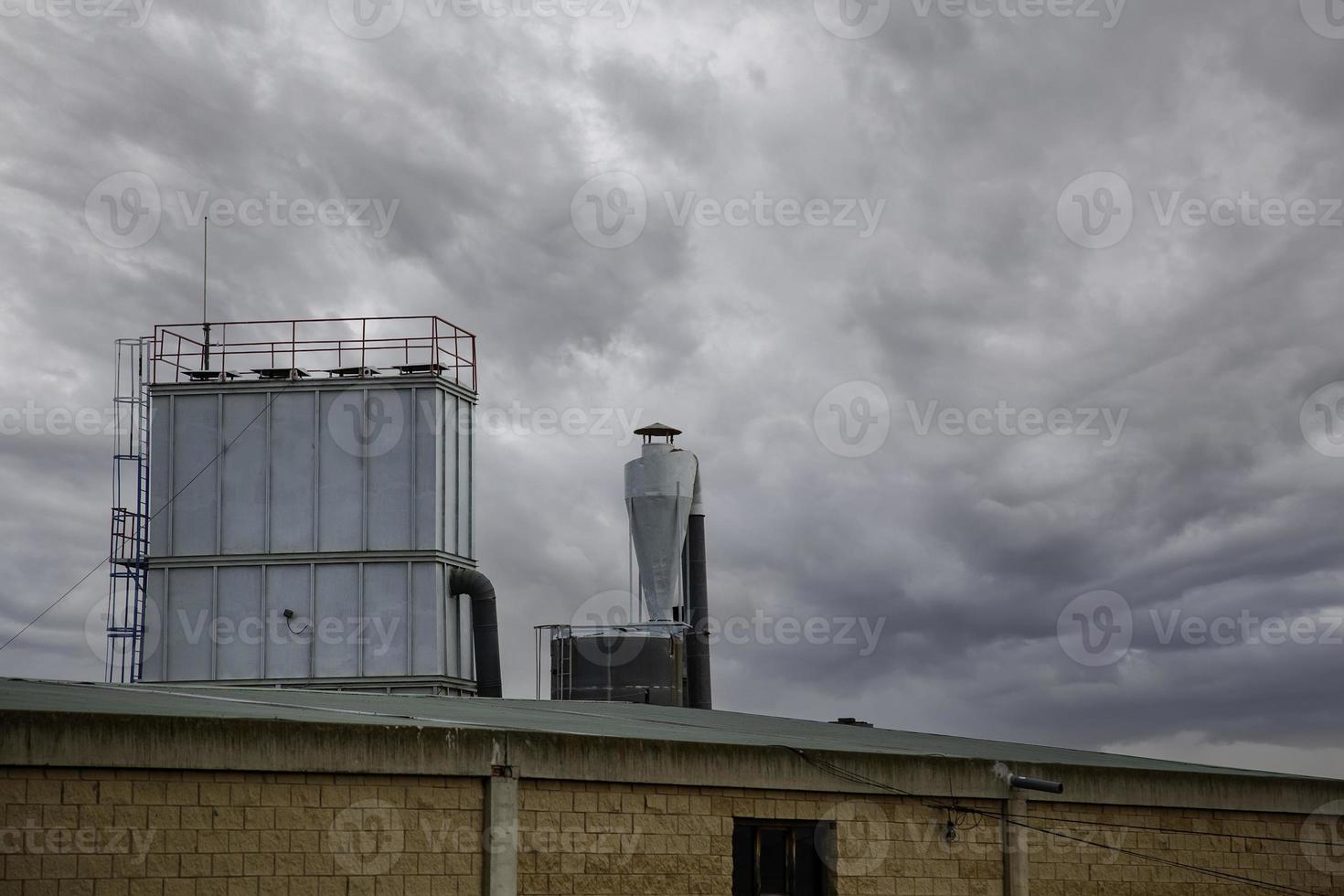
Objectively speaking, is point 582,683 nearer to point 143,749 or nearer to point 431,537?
point 431,537

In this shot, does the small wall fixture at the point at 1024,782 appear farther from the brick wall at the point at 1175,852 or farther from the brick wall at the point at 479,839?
the brick wall at the point at 1175,852

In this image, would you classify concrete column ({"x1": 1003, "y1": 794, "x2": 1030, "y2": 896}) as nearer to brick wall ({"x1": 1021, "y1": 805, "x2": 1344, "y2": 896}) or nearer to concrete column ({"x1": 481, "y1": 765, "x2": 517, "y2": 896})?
brick wall ({"x1": 1021, "y1": 805, "x2": 1344, "y2": 896})

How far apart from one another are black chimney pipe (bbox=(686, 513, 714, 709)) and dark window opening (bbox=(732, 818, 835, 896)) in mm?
14508

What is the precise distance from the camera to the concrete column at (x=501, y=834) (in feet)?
45.2

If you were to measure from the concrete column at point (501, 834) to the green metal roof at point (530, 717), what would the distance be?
1.65 ft

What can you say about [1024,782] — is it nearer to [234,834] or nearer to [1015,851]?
[1015,851]

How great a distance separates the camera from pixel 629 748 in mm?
14805

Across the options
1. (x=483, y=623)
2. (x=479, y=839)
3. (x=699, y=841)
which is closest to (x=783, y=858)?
(x=699, y=841)

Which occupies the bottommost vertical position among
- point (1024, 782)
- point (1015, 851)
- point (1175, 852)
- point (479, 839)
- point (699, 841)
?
point (1175, 852)

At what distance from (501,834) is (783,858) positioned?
341 centimetres

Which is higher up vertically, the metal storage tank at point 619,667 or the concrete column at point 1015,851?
the metal storage tank at point 619,667

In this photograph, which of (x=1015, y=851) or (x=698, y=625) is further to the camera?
(x=698, y=625)

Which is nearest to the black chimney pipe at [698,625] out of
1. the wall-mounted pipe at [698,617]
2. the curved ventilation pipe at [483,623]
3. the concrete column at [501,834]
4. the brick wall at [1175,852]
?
the wall-mounted pipe at [698,617]

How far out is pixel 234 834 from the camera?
12.7 m
